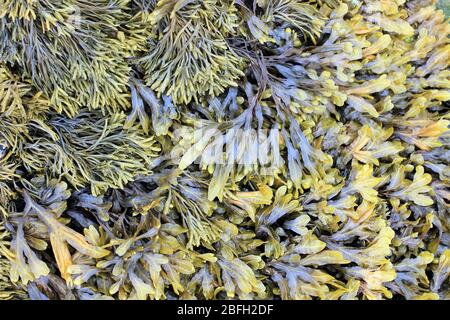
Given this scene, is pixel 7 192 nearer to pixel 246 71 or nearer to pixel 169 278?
pixel 169 278

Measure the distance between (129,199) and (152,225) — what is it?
12 centimetres

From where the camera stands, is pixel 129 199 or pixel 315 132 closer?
pixel 129 199

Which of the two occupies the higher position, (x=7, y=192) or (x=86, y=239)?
(x=7, y=192)

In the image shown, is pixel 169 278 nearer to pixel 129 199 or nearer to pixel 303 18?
pixel 129 199

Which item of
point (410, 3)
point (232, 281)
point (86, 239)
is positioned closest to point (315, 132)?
point (232, 281)

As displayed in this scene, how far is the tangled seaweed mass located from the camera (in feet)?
4.09

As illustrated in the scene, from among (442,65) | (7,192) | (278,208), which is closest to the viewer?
(7,192)

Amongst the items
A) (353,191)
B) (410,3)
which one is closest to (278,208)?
(353,191)

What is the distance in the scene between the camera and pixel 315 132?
1.46 metres

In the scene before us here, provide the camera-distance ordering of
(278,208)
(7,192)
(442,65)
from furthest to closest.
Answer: (442,65)
(278,208)
(7,192)

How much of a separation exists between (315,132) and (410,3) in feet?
2.23

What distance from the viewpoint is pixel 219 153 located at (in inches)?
53.2

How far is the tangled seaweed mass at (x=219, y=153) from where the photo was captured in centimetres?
125

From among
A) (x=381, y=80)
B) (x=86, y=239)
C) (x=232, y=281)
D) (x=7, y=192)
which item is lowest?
(x=232, y=281)
